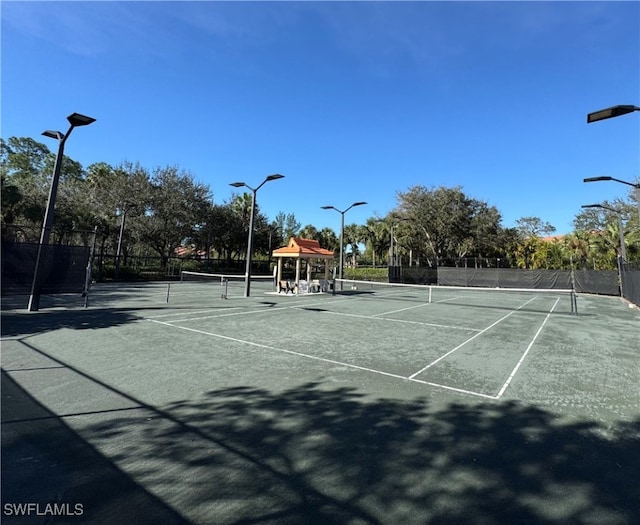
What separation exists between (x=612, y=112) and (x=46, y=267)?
1726 centimetres

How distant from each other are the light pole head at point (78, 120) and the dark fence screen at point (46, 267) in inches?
160

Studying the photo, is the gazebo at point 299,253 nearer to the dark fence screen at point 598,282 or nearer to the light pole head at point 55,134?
the light pole head at point 55,134

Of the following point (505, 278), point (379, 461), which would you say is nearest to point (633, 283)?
point (505, 278)

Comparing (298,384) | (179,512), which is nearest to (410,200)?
(298,384)

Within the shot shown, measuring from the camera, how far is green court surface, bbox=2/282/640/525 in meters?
2.64

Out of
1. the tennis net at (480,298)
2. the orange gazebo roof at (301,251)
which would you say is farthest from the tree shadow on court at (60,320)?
the tennis net at (480,298)

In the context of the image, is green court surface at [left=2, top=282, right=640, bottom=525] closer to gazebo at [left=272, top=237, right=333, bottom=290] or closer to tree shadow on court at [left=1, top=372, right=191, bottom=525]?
tree shadow on court at [left=1, top=372, right=191, bottom=525]

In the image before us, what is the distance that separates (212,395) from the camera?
15.7ft

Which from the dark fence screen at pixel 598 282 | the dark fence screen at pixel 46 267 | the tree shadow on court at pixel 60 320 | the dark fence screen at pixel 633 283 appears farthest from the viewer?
the dark fence screen at pixel 598 282

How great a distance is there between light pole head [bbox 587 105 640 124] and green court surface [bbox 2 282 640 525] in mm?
5942

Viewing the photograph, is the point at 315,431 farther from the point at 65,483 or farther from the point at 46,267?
the point at 46,267

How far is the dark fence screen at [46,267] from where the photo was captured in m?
10.7

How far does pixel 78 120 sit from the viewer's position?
35.9 ft

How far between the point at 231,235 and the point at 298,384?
142ft
